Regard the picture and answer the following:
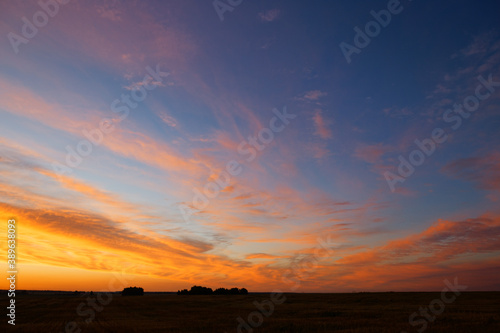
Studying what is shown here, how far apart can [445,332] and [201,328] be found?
17523 mm

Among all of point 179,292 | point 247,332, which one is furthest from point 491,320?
point 179,292

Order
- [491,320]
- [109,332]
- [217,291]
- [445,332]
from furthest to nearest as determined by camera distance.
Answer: [217,291] → [491,320] → [109,332] → [445,332]

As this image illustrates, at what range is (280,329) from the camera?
26078 mm

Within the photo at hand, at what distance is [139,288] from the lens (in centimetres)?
17275

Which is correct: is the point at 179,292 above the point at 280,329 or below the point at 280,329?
below

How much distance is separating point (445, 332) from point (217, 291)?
510ft

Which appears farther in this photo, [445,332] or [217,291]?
[217,291]

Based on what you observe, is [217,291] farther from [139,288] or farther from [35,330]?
[35,330]

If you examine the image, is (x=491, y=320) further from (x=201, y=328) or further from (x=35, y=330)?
(x=35, y=330)

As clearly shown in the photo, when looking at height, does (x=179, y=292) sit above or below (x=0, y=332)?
below

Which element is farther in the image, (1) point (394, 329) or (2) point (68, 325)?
(2) point (68, 325)

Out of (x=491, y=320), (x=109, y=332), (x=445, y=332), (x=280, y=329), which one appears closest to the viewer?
(x=445, y=332)

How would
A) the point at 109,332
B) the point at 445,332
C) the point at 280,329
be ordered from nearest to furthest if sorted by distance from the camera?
the point at 445,332
the point at 109,332
the point at 280,329

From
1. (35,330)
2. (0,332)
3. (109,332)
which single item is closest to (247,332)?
(109,332)
